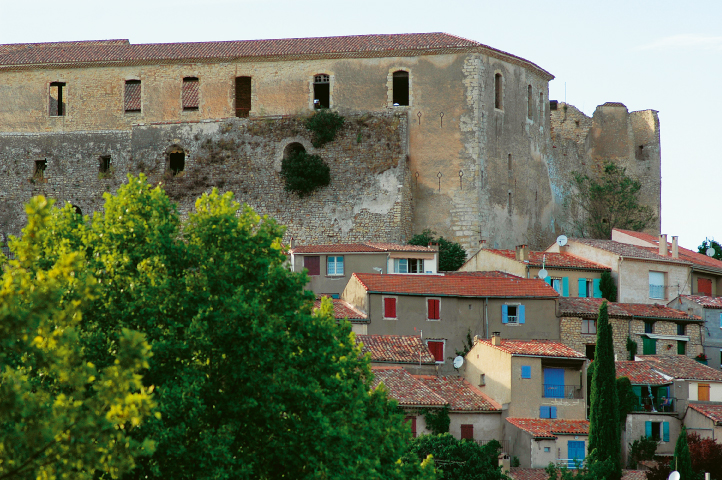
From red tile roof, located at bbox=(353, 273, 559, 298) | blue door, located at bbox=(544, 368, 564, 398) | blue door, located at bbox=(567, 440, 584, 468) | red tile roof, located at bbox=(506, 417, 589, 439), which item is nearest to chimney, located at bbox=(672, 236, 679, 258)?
red tile roof, located at bbox=(353, 273, 559, 298)

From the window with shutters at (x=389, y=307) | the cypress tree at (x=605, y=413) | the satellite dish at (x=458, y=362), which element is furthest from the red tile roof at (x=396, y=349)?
the cypress tree at (x=605, y=413)

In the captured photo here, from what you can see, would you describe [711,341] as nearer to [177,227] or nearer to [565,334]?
[565,334]

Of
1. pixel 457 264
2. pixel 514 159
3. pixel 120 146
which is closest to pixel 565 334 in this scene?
pixel 457 264

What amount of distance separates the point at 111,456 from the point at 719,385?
31301 mm

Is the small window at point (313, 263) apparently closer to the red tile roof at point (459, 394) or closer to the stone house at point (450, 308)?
the stone house at point (450, 308)

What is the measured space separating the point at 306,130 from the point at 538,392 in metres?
19.9

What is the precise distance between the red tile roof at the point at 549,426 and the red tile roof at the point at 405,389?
101 inches

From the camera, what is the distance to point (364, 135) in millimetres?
53594

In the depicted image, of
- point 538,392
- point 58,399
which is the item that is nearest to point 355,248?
point 538,392

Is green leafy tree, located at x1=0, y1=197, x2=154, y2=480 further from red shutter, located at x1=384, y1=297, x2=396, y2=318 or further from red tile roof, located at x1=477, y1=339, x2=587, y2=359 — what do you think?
red shutter, located at x1=384, y1=297, x2=396, y2=318

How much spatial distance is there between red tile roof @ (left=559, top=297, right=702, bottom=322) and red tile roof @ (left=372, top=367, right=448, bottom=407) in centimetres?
843

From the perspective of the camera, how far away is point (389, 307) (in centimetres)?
4262

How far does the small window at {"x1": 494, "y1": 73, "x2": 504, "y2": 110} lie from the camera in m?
55.1

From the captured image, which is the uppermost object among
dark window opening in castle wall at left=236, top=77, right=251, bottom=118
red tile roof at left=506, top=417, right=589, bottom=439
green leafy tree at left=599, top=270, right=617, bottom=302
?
dark window opening in castle wall at left=236, top=77, right=251, bottom=118
